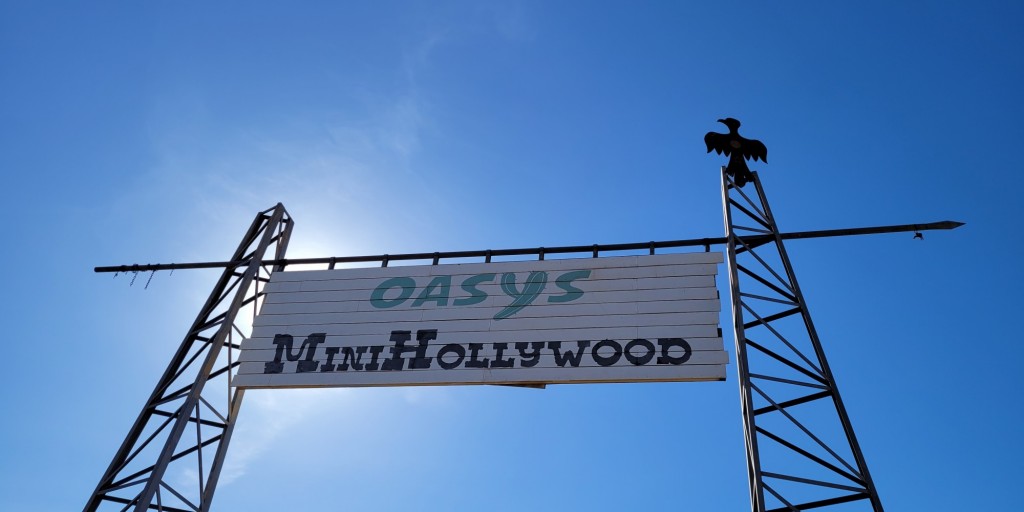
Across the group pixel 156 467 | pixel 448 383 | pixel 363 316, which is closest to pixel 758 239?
pixel 448 383

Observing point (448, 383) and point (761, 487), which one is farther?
point (448, 383)

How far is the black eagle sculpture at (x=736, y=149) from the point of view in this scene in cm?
1537

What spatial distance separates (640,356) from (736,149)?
Result: 14.4 ft

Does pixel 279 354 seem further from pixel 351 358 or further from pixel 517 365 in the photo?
pixel 517 365

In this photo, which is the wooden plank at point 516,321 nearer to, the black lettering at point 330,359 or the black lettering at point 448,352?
the black lettering at point 448,352

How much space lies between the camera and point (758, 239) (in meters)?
14.9

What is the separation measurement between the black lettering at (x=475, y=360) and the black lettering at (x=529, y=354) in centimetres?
56

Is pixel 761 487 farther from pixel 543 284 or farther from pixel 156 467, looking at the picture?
pixel 156 467

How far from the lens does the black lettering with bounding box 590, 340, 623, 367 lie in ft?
44.7

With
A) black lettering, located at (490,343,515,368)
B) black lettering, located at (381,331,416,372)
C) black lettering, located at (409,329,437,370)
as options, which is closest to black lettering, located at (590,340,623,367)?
black lettering, located at (490,343,515,368)

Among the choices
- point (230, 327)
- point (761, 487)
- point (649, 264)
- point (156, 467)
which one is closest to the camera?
point (761, 487)

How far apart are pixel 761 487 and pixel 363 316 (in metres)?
7.35

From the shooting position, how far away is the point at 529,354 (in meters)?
14.0

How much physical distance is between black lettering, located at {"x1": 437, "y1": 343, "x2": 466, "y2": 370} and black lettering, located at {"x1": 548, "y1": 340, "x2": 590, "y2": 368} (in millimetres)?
1497
